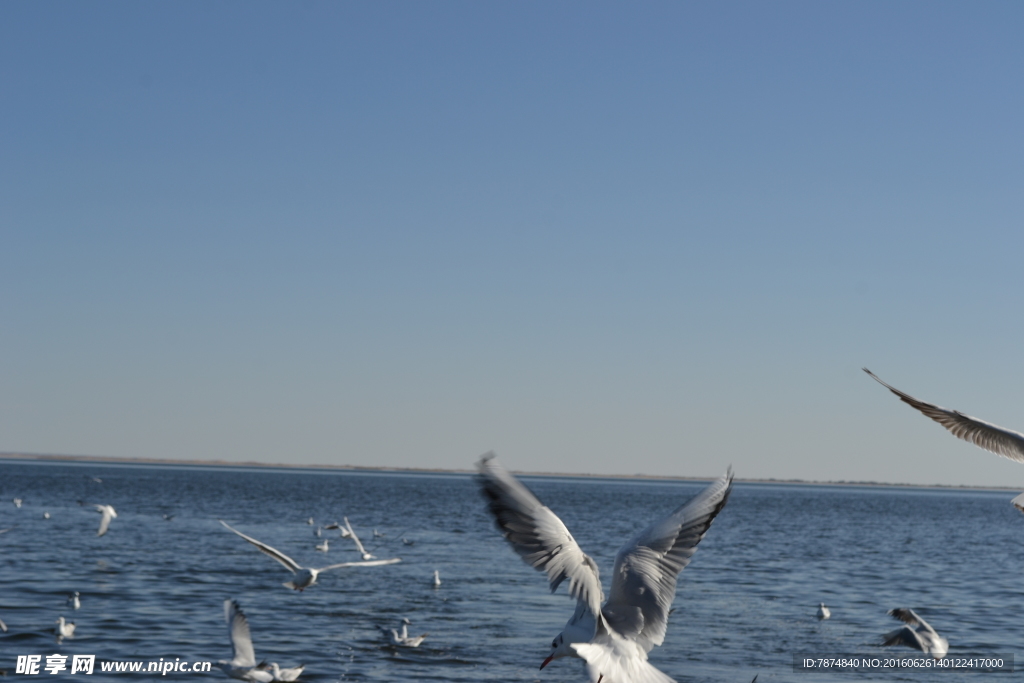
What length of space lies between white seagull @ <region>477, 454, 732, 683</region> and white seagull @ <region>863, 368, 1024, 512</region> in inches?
195

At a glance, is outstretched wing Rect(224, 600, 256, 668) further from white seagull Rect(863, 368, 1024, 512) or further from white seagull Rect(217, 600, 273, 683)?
white seagull Rect(863, 368, 1024, 512)

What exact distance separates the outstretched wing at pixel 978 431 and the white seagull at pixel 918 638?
7.35 metres

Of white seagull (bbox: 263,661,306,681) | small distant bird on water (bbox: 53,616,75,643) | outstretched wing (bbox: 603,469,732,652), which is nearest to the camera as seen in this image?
outstretched wing (bbox: 603,469,732,652)

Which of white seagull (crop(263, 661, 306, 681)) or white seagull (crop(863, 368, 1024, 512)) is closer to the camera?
white seagull (crop(863, 368, 1024, 512))

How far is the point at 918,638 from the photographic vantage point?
17.6 meters

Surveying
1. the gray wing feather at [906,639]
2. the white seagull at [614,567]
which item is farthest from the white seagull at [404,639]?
the white seagull at [614,567]

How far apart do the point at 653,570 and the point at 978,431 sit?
6088 mm

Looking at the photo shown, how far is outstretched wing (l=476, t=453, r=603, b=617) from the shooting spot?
6.90 metres

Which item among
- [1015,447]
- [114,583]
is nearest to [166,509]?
[114,583]

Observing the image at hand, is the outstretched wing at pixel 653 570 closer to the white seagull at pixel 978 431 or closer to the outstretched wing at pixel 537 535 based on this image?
the outstretched wing at pixel 537 535

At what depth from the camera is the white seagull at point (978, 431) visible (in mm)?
11148

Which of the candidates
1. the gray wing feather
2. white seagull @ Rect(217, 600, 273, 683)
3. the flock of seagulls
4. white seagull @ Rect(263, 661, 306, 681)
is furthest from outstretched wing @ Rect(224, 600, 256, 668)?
the gray wing feather

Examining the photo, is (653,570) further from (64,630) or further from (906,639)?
(64,630)

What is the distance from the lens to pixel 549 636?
20297mm
